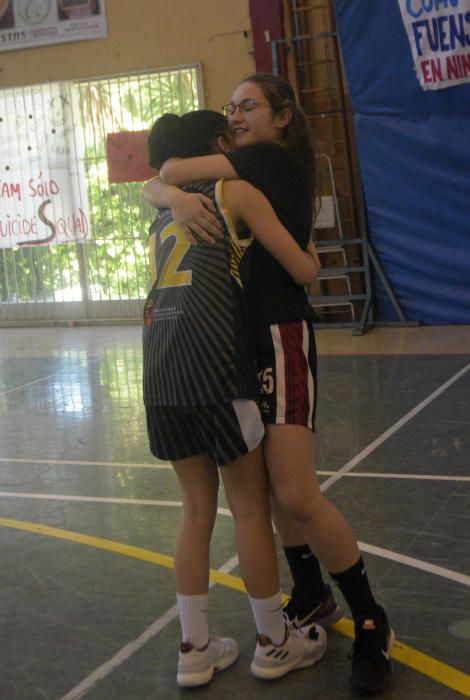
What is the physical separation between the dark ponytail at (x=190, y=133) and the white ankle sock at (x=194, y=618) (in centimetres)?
110

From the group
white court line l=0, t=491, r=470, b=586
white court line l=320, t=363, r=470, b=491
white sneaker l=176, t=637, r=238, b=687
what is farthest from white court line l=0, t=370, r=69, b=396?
white sneaker l=176, t=637, r=238, b=687

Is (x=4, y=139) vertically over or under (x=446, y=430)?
over

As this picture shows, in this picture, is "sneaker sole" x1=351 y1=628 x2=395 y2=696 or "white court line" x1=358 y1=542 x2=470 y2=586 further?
"white court line" x1=358 y1=542 x2=470 y2=586

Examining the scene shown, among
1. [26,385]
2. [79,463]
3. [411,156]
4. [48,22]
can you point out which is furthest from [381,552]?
[48,22]

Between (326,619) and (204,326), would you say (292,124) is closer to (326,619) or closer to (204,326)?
(204,326)

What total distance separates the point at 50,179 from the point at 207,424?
8.72 metres

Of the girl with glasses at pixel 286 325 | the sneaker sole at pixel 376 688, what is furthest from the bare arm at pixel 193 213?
the sneaker sole at pixel 376 688

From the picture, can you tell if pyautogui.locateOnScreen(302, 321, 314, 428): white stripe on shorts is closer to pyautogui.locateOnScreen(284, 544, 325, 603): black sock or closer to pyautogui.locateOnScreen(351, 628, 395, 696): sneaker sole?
pyautogui.locateOnScreen(284, 544, 325, 603): black sock

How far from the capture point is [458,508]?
12.0 feet

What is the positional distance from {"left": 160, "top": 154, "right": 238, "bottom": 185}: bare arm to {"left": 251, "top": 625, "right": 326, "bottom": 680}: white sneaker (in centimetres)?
115

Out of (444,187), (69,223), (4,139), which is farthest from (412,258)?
(4,139)

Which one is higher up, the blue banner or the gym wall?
the gym wall

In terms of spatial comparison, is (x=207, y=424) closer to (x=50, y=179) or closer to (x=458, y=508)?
(x=458, y=508)

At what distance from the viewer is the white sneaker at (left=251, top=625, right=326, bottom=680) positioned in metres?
2.44
